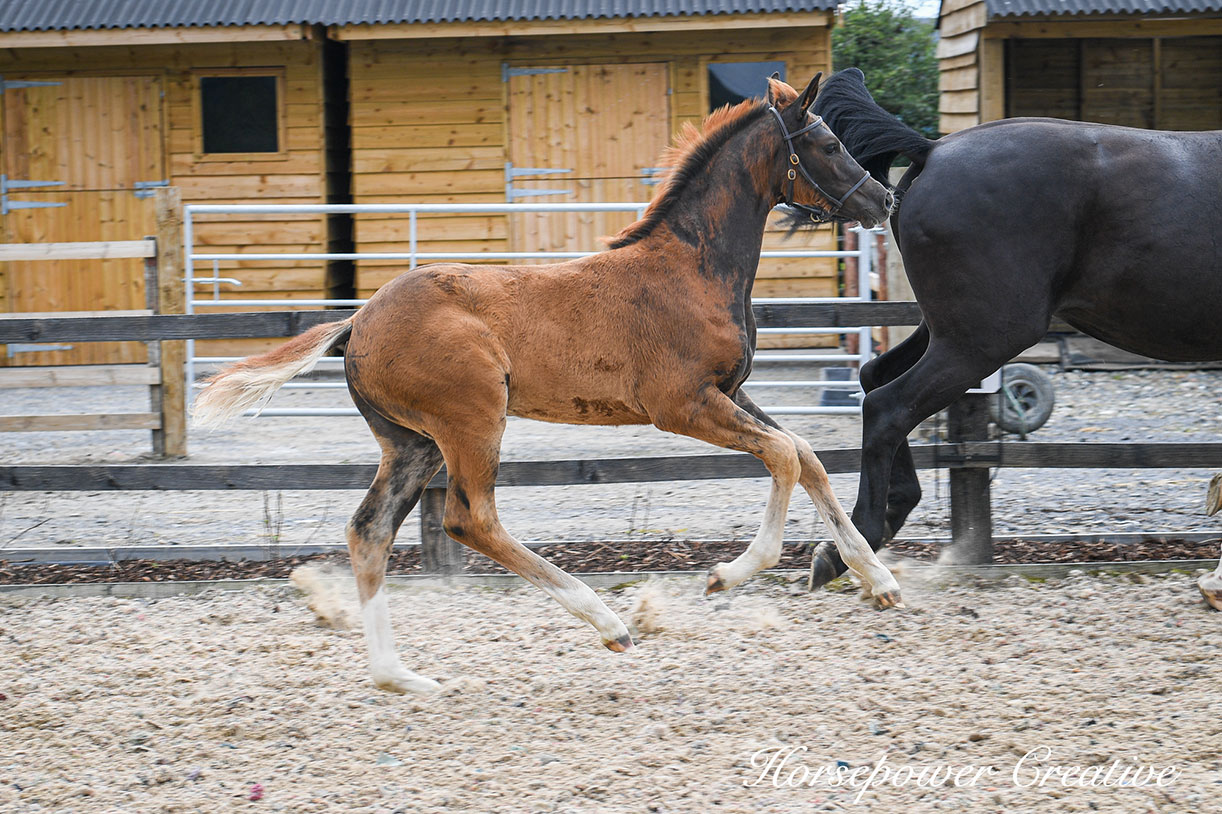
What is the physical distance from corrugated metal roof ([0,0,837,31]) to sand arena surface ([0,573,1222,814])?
26.1 feet

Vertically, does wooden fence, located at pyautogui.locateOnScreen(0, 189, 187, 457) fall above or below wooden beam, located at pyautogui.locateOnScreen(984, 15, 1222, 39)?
below

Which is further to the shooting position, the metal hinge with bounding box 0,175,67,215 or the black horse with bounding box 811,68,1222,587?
the metal hinge with bounding box 0,175,67,215

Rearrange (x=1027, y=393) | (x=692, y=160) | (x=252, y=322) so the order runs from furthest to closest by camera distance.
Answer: (x=1027, y=393) → (x=252, y=322) → (x=692, y=160)

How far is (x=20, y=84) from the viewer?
12523 millimetres

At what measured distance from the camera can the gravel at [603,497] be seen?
5.97m

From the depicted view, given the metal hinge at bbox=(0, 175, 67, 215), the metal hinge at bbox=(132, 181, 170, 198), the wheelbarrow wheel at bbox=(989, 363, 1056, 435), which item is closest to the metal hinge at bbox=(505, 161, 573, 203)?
the metal hinge at bbox=(132, 181, 170, 198)

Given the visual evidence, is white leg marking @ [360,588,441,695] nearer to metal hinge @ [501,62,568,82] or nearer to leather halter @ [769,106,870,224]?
leather halter @ [769,106,870,224]

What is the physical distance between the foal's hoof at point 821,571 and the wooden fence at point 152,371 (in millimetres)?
4817

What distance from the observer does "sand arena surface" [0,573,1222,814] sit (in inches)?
121

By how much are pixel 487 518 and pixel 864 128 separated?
2202 millimetres

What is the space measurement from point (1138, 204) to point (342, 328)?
113 inches

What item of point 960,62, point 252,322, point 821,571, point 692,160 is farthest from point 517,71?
point 821,571

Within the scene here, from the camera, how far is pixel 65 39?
1157 centimetres

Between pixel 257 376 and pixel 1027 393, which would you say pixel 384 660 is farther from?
pixel 1027 393
